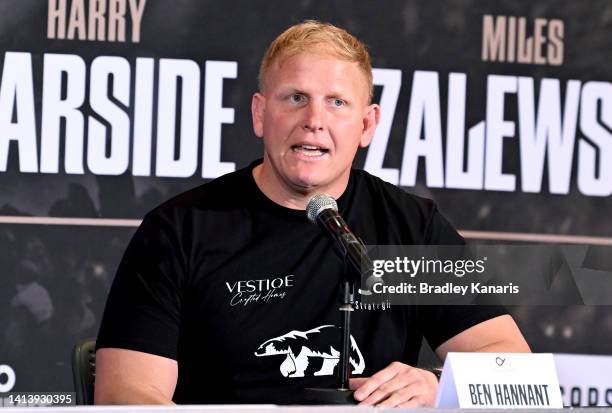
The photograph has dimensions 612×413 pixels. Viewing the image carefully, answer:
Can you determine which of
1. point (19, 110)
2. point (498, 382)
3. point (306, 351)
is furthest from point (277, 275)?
point (19, 110)

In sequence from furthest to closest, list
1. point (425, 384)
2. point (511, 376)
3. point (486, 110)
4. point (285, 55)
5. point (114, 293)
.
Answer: point (486, 110) → point (285, 55) → point (114, 293) → point (425, 384) → point (511, 376)

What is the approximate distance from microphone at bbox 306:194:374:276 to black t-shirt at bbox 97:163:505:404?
486 millimetres

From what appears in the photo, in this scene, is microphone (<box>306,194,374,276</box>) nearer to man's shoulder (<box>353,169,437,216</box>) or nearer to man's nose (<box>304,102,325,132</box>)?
man's nose (<box>304,102,325,132</box>)

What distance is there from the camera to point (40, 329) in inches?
144

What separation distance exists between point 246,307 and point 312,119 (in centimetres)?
47

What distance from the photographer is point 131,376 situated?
2.33 m

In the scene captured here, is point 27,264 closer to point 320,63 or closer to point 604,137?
point 320,63

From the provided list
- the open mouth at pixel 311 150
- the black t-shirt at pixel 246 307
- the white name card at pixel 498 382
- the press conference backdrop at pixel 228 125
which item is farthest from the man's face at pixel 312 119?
the press conference backdrop at pixel 228 125

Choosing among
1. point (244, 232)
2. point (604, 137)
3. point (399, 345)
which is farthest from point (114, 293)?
point (604, 137)

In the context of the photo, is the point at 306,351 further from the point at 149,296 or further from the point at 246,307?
the point at 149,296

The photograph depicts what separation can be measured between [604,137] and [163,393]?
2.27 meters

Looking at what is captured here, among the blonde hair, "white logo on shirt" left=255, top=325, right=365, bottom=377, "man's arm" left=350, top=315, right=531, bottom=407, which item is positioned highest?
the blonde hair

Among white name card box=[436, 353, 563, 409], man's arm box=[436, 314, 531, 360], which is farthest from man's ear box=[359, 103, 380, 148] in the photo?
white name card box=[436, 353, 563, 409]

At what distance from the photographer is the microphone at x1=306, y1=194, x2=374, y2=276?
1929mm
